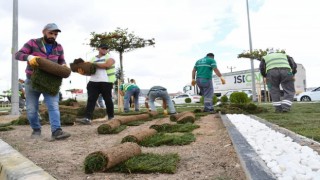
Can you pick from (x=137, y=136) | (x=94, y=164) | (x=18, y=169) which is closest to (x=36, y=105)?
(x=137, y=136)

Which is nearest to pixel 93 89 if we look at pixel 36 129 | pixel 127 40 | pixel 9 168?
pixel 36 129

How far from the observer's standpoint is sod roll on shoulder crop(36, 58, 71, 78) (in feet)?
15.4

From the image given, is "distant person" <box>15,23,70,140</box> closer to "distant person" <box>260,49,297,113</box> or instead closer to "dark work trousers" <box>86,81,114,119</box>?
Result: "dark work trousers" <box>86,81,114,119</box>

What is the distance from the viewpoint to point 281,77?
29.3 ft

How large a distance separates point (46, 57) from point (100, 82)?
2160 millimetres

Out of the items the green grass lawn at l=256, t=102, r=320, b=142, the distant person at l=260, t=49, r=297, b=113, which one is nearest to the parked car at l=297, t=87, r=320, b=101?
the distant person at l=260, t=49, r=297, b=113

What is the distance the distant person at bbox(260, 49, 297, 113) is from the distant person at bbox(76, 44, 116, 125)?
4311 mm

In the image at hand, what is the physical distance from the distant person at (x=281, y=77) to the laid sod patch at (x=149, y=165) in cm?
665

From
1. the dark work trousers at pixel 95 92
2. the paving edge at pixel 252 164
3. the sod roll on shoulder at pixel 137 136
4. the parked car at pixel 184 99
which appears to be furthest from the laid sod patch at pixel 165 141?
the parked car at pixel 184 99

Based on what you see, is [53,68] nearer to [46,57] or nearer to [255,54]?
[46,57]

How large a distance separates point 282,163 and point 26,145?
10.3 ft

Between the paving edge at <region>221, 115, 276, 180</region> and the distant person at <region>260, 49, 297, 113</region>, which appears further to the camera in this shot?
the distant person at <region>260, 49, 297, 113</region>

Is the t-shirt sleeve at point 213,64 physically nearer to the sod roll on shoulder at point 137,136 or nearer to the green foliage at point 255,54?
the sod roll on shoulder at point 137,136

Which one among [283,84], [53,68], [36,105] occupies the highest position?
[53,68]
